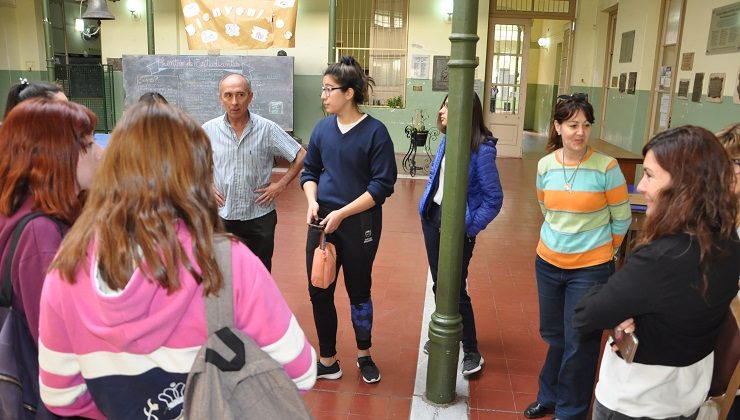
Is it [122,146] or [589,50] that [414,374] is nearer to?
Answer: [122,146]

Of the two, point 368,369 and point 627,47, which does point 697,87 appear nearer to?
point 627,47

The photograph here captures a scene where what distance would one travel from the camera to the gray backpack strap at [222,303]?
122 cm

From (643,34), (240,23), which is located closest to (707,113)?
(643,34)

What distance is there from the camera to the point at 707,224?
5.05ft

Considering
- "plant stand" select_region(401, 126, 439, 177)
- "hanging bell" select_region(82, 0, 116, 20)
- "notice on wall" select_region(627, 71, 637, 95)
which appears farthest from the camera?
"plant stand" select_region(401, 126, 439, 177)

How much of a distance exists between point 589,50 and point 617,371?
1151cm

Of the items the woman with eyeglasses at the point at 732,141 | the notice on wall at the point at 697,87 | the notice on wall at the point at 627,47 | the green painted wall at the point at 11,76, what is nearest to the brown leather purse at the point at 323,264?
the woman with eyeglasses at the point at 732,141

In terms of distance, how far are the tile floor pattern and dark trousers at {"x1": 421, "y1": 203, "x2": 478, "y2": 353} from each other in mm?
213

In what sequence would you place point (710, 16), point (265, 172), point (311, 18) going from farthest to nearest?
point (311, 18) < point (710, 16) < point (265, 172)

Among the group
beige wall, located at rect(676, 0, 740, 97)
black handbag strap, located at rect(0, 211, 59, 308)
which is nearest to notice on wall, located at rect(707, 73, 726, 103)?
beige wall, located at rect(676, 0, 740, 97)

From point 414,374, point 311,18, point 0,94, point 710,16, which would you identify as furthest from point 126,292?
point 0,94

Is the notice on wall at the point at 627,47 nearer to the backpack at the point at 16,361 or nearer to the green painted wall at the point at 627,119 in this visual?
the green painted wall at the point at 627,119

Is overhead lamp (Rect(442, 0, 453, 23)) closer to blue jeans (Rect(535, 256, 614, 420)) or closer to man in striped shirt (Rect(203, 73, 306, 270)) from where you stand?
man in striped shirt (Rect(203, 73, 306, 270))

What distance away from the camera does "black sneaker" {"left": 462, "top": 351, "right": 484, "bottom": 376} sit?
3150mm
